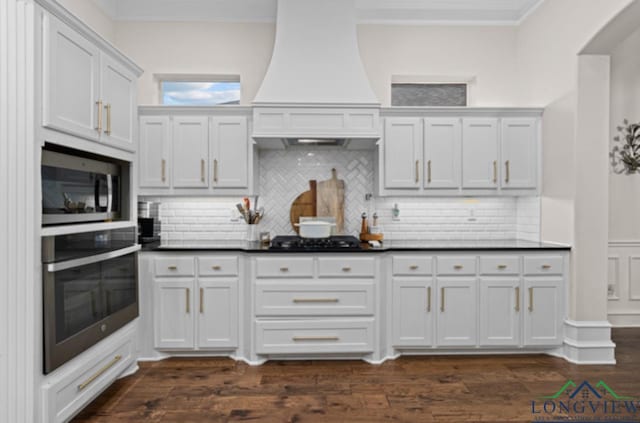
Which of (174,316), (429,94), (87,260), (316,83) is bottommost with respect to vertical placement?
(174,316)

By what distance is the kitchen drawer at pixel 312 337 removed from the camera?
3.44m

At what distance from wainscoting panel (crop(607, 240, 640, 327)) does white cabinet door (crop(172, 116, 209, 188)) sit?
4.42 meters

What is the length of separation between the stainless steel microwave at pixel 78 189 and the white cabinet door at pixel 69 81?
187 millimetres

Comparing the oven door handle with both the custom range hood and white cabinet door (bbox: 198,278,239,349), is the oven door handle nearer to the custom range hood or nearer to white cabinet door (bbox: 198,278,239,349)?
white cabinet door (bbox: 198,278,239,349)

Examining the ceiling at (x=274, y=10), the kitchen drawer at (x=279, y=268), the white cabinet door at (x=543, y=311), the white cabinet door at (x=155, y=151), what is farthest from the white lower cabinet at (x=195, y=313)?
the ceiling at (x=274, y=10)

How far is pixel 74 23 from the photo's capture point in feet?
7.86

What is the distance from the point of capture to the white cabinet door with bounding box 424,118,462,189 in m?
3.91

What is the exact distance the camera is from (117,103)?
294 centimetres

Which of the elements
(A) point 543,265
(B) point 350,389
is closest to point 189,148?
(B) point 350,389

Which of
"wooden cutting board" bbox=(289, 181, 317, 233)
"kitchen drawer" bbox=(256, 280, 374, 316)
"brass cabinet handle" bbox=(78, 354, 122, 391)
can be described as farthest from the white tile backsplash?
"brass cabinet handle" bbox=(78, 354, 122, 391)

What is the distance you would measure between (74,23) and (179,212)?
2151mm

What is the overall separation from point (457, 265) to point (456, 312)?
41 centimetres

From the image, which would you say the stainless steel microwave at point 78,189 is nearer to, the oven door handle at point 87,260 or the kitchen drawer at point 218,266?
the oven door handle at point 87,260

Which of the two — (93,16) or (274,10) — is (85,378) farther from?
(274,10)
